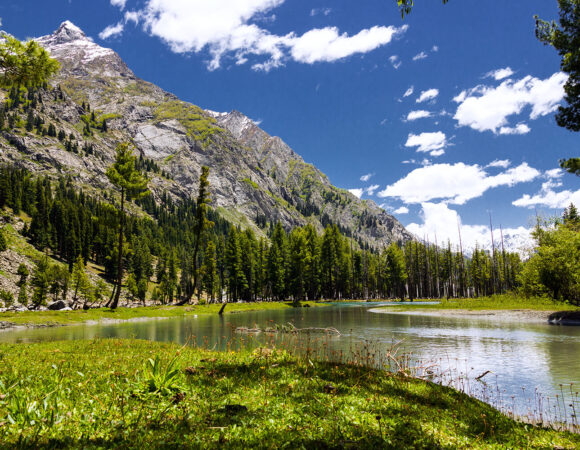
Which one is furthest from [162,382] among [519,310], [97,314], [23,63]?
[519,310]

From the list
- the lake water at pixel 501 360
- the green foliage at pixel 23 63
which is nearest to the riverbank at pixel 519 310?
the lake water at pixel 501 360

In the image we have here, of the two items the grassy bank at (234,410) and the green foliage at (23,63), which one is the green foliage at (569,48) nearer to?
the grassy bank at (234,410)

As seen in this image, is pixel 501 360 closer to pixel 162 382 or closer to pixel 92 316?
pixel 162 382

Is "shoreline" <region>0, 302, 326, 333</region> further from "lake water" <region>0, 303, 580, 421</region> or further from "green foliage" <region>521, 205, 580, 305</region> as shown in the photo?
"green foliage" <region>521, 205, 580, 305</region>

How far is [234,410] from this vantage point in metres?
6.27

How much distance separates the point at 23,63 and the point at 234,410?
62.2 feet

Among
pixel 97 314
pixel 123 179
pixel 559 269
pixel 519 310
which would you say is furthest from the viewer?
pixel 519 310

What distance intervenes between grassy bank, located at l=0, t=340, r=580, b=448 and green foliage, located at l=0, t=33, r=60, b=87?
13.9 m

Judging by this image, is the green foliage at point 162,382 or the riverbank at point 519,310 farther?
the riverbank at point 519,310

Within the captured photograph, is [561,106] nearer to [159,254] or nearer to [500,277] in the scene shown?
[500,277]

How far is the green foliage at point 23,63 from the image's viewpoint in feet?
48.7

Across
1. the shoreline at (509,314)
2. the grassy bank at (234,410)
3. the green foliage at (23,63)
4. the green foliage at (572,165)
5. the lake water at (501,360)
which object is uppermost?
the green foliage at (23,63)

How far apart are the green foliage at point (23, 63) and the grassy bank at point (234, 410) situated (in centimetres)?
1386

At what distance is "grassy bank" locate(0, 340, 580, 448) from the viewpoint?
194 inches
